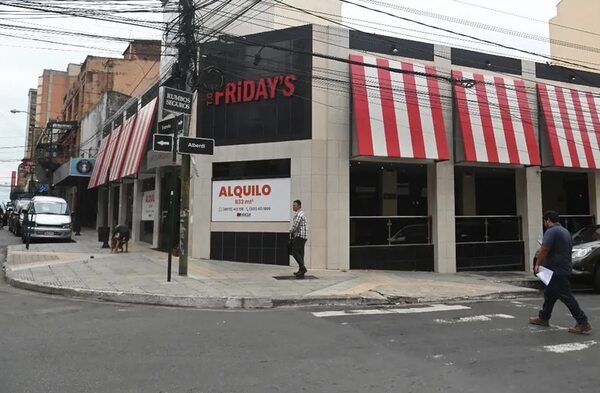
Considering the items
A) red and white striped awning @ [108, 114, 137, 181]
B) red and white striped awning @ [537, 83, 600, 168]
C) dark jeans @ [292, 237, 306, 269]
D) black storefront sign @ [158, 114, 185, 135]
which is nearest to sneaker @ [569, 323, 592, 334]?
dark jeans @ [292, 237, 306, 269]

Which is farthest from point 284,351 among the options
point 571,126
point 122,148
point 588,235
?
point 122,148

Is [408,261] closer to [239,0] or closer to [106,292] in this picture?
[106,292]

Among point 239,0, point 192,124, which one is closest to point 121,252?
point 192,124

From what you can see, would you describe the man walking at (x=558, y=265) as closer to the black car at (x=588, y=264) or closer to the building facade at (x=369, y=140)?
the black car at (x=588, y=264)

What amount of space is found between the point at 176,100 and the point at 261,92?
13.1ft

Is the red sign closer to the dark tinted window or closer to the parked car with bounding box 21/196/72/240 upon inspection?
the dark tinted window

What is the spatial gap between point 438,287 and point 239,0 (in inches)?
562

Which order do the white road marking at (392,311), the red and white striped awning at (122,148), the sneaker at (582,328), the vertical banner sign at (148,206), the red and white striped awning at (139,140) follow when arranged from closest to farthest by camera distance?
1. the sneaker at (582,328)
2. the white road marking at (392,311)
3. the red and white striped awning at (139,140)
4. the vertical banner sign at (148,206)
5. the red and white striped awning at (122,148)

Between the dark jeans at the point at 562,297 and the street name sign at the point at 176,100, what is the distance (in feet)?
26.2

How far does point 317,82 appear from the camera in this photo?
14.3 meters

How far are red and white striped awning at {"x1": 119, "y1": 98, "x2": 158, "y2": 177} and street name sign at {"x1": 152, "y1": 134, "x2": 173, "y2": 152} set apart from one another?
7.40 m

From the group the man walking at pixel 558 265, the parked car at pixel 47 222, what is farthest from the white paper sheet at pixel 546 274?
the parked car at pixel 47 222

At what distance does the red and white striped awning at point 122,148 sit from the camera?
68.5 feet

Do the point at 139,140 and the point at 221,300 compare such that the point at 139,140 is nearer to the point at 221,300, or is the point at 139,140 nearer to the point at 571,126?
the point at 221,300
